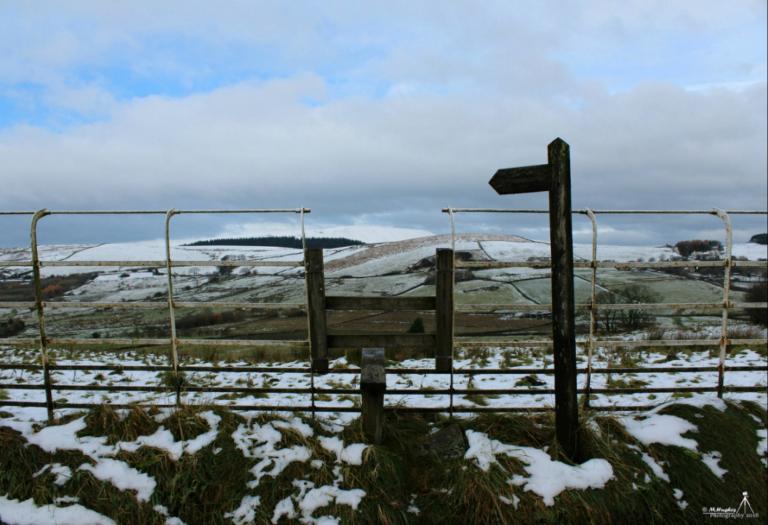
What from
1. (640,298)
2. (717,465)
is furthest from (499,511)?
(640,298)

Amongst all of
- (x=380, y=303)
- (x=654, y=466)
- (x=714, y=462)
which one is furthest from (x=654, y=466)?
(x=380, y=303)

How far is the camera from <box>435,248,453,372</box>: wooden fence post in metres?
4.45

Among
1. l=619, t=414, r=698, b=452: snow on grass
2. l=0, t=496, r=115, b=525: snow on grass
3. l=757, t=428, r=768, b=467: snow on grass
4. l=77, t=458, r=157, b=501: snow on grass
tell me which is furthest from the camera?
l=757, t=428, r=768, b=467: snow on grass

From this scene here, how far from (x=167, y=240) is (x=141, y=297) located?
131 cm

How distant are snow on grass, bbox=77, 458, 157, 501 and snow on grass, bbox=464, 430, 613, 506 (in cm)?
285

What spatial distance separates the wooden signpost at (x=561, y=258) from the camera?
3.83 metres

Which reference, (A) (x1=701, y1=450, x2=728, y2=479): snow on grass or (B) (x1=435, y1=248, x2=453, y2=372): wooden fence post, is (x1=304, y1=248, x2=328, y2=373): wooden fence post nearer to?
(B) (x1=435, y1=248, x2=453, y2=372): wooden fence post

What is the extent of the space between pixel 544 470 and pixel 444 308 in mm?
1720

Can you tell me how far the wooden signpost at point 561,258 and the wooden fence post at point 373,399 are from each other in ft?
5.47

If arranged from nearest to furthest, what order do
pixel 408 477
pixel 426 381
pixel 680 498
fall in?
pixel 680 498
pixel 408 477
pixel 426 381

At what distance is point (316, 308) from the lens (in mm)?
4539

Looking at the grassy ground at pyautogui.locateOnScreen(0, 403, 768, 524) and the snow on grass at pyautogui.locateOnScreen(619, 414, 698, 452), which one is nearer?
the grassy ground at pyautogui.locateOnScreen(0, 403, 768, 524)

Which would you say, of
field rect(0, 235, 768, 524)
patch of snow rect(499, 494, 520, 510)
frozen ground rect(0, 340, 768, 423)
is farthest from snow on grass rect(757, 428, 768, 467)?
patch of snow rect(499, 494, 520, 510)

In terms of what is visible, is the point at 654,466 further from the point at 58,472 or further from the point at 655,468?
the point at 58,472
